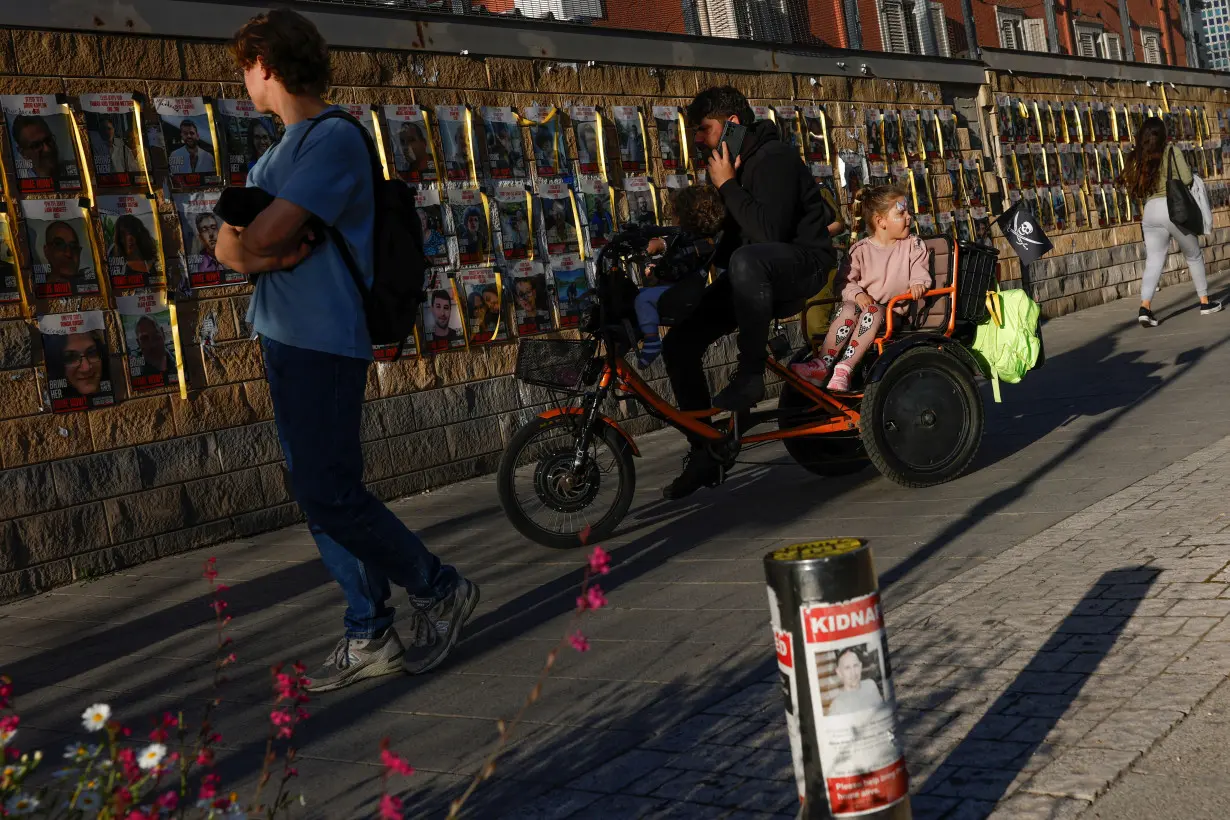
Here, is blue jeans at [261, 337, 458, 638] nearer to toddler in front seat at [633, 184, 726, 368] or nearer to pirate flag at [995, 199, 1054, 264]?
toddler in front seat at [633, 184, 726, 368]

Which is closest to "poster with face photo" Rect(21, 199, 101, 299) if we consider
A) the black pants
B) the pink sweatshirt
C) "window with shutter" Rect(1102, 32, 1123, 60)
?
the black pants

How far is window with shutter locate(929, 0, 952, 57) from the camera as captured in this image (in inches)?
690

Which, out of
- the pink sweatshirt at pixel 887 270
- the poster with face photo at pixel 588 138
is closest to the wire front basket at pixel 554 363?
the pink sweatshirt at pixel 887 270

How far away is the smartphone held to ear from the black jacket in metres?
0.03

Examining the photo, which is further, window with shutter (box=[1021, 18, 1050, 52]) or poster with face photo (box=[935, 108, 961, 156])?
window with shutter (box=[1021, 18, 1050, 52])

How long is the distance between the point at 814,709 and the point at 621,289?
4.13m

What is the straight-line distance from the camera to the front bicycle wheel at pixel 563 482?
6652 millimetres

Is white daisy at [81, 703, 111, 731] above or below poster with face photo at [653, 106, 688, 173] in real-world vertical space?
below

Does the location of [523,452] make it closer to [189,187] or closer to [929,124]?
[189,187]

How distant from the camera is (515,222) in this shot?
10547 mm

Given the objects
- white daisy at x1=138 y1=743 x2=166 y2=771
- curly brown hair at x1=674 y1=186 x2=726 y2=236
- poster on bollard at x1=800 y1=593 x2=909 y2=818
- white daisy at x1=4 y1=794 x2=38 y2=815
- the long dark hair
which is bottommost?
poster on bollard at x1=800 y1=593 x2=909 y2=818

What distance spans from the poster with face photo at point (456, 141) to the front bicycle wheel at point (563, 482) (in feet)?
12.8

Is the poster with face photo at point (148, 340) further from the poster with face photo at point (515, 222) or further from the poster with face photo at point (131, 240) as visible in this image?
the poster with face photo at point (515, 222)

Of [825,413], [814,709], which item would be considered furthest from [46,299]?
[814,709]
